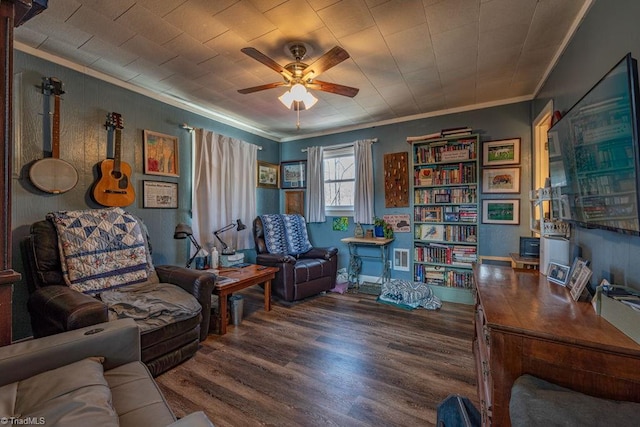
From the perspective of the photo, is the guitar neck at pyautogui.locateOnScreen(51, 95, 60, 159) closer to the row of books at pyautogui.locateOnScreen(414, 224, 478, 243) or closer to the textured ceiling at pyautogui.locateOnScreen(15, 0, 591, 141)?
the textured ceiling at pyautogui.locateOnScreen(15, 0, 591, 141)

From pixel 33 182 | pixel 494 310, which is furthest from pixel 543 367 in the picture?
pixel 33 182

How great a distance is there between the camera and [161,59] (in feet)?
7.63

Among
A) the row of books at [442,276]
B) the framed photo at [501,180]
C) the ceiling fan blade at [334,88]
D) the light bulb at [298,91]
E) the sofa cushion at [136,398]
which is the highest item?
the ceiling fan blade at [334,88]

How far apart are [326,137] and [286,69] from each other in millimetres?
2385

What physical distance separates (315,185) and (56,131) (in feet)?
10.0

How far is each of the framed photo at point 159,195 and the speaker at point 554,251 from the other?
3527mm

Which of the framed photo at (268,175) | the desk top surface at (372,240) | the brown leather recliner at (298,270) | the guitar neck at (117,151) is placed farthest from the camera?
the framed photo at (268,175)

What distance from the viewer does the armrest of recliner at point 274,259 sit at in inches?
131

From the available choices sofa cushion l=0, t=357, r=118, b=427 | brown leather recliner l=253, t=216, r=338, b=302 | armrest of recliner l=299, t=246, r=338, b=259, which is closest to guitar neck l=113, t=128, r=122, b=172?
brown leather recliner l=253, t=216, r=338, b=302

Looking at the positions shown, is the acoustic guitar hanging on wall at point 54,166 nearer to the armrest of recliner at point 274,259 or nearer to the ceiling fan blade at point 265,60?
the ceiling fan blade at point 265,60

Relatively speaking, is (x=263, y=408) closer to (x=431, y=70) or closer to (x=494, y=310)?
(x=494, y=310)

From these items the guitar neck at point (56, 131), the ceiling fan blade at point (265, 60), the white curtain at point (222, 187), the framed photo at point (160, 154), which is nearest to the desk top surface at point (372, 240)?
the white curtain at point (222, 187)

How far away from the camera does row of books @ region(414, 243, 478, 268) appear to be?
133 inches

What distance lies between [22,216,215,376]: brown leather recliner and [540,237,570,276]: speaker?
2.51m
